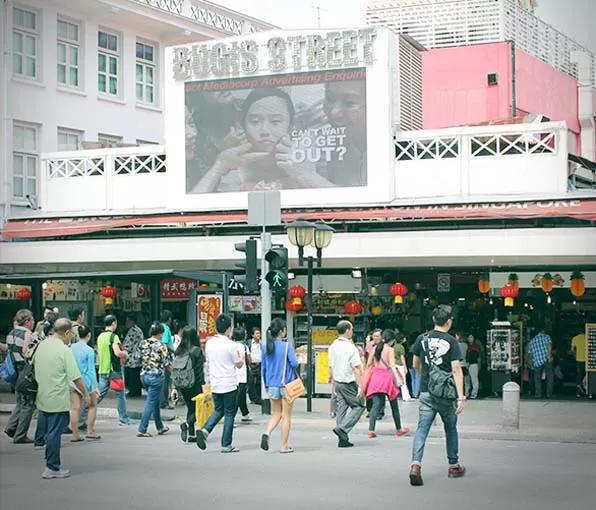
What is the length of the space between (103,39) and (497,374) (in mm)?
14567

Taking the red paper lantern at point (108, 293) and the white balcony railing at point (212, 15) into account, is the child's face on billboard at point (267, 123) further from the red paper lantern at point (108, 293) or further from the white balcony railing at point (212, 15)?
the white balcony railing at point (212, 15)

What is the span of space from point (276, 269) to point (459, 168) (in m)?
6.86

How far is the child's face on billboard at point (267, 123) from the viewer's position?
2481 cm

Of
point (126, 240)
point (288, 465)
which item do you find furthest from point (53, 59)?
point (288, 465)

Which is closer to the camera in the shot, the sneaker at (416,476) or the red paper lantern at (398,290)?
the sneaker at (416,476)

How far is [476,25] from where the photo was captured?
3897 cm

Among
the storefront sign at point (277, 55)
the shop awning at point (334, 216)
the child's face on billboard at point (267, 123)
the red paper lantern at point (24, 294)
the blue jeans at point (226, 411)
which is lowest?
the blue jeans at point (226, 411)

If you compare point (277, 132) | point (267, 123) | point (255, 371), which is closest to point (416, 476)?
point (255, 371)

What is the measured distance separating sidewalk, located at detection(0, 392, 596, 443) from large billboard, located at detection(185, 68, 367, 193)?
16.5 ft

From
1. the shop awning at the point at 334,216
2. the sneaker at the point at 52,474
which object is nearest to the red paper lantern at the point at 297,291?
the shop awning at the point at 334,216

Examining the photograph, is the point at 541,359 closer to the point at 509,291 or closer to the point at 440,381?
the point at 509,291

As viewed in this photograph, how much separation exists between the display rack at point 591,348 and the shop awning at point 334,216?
121 inches

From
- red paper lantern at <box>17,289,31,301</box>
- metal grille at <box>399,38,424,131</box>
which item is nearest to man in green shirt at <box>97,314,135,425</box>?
metal grille at <box>399,38,424,131</box>

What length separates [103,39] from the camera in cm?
3138
